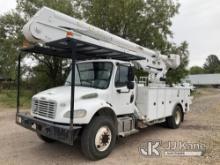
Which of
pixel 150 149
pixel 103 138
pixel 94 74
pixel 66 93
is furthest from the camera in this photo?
pixel 94 74

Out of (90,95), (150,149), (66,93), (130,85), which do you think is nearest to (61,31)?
(66,93)

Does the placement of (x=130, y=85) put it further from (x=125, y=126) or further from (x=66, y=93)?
(x=66, y=93)

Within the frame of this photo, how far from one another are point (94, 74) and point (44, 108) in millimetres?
1588

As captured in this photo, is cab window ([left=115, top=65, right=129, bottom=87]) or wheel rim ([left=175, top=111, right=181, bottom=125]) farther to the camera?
wheel rim ([left=175, top=111, right=181, bottom=125])

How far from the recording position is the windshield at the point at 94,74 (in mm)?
6008

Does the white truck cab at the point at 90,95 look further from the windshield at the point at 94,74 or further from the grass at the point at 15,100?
the grass at the point at 15,100

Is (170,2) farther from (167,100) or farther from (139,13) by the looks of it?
(167,100)

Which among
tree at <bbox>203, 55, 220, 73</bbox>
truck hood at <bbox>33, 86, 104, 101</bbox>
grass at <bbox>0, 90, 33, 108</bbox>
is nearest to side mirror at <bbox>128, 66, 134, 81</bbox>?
truck hood at <bbox>33, 86, 104, 101</bbox>

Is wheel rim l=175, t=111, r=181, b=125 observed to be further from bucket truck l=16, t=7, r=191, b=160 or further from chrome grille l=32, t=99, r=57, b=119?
chrome grille l=32, t=99, r=57, b=119

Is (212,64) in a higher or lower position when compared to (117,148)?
higher

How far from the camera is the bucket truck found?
5.00 metres

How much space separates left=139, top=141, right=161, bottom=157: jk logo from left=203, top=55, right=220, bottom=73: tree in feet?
310

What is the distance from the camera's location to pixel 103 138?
5.34 meters

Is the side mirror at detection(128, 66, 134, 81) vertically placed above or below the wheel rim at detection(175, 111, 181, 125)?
above
